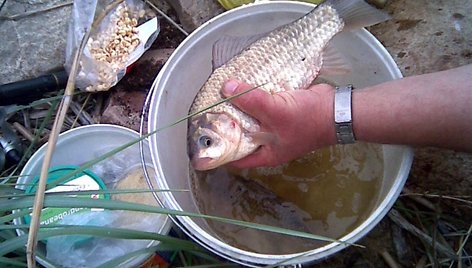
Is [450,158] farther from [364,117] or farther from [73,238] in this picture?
[73,238]

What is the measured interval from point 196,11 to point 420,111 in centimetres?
81

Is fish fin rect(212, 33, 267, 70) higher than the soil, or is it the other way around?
fish fin rect(212, 33, 267, 70)

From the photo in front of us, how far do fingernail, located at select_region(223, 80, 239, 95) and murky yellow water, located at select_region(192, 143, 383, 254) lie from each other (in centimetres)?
30

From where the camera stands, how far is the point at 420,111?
1.20 meters

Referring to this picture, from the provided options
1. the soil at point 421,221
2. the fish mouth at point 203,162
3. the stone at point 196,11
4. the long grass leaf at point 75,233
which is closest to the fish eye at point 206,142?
the fish mouth at point 203,162

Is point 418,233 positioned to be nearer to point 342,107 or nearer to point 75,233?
point 342,107

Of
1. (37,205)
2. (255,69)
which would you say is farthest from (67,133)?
(37,205)

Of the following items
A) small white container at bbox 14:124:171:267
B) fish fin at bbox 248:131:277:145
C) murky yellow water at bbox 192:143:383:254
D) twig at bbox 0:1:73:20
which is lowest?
murky yellow water at bbox 192:143:383:254

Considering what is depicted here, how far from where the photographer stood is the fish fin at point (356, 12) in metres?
1.41

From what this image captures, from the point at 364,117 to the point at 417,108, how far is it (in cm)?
10

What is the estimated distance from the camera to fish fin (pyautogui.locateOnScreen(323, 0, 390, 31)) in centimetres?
141

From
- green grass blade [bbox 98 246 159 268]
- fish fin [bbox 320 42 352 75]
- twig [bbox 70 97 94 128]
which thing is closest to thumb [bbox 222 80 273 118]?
fish fin [bbox 320 42 352 75]

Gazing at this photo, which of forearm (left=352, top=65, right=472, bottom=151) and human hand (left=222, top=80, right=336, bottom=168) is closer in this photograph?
forearm (left=352, top=65, right=472, bottom=151)

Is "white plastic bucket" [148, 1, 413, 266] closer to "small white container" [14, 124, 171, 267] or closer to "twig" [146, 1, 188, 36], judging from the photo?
"small white container" [14, 124, 171, 267]
